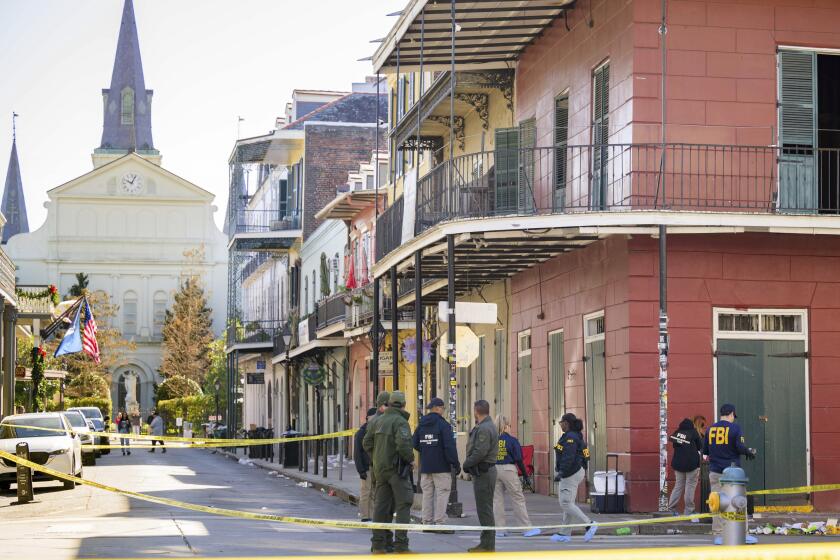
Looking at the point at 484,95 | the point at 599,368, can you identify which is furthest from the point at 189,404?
the point at 599,368

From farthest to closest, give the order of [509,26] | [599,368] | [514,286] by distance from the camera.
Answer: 1. [514,286]
2. [509,26]
3. [599,368]

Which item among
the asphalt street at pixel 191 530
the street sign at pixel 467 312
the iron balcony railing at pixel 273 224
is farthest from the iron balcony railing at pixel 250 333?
the street sign at pixel 467 312

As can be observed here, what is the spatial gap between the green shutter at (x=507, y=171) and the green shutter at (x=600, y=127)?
128 cm

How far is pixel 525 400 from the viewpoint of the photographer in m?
24.9

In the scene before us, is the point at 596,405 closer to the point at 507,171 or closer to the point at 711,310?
the point at 711,310

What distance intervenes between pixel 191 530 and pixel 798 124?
9.67 meters

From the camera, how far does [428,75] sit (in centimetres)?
3297

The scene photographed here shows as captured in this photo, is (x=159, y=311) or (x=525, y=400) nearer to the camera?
(x=525, y=400)

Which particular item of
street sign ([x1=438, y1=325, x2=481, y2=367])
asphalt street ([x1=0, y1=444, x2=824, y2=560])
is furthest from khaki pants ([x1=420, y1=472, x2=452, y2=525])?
street sign ([x1=438, y1=325, x2=481, y2=367])

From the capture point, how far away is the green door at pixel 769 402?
1909 centimetres

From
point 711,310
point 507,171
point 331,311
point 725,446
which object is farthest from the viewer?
point 331,311

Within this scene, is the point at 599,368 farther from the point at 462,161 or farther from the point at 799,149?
the point at 462,161

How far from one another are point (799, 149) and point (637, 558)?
14690 millimetres

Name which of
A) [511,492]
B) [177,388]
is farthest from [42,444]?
[177,388]
